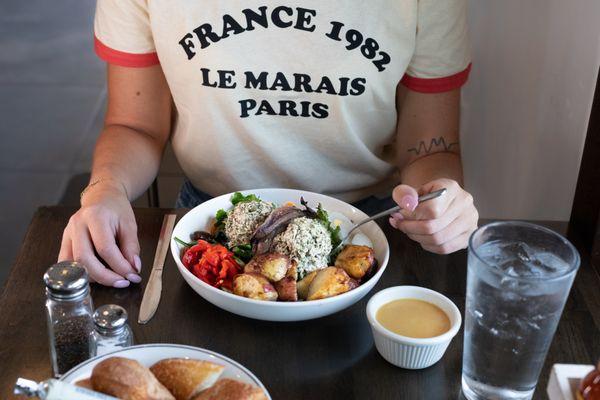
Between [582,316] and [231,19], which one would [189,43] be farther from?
[582,316]

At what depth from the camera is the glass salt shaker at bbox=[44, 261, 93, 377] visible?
2.64 ft

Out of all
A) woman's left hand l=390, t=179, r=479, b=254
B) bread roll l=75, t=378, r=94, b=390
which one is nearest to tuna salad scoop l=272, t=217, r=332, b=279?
woman's left hand l=390, t=179, r=479, b=254

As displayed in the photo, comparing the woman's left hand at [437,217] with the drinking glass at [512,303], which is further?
the woman's left hand at [437,217]

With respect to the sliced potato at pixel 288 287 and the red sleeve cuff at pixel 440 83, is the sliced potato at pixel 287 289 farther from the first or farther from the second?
the red sleeve cuff at pixel 440 83

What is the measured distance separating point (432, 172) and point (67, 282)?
0.67m

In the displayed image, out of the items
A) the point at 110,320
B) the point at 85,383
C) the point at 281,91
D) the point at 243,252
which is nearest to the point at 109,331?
the point at 110,320

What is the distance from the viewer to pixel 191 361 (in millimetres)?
725

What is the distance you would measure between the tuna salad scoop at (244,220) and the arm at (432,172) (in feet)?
0.59

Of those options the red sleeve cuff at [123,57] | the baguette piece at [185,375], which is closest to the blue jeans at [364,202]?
the red sleeve cuff at [123,57]

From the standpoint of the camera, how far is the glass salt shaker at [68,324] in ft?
2.64

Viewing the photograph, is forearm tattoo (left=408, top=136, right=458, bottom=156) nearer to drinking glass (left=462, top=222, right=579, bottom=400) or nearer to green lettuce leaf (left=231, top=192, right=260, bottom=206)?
green lettuce leaf (left=231, top=192, right=260, bottom=206)

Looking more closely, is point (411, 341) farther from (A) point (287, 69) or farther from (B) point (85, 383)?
(A) point (287, 69)

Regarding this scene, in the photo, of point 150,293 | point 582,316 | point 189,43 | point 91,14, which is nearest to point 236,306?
point 150,293

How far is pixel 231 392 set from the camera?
68 cm
